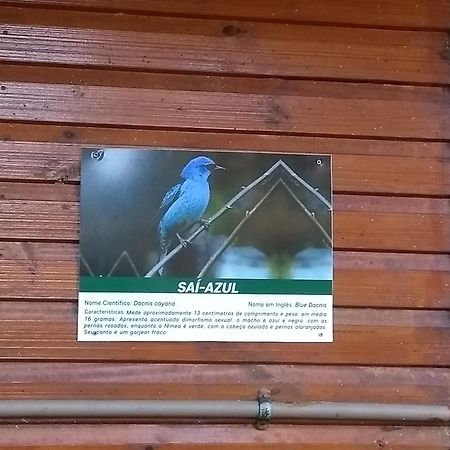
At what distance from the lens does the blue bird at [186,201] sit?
1.14m

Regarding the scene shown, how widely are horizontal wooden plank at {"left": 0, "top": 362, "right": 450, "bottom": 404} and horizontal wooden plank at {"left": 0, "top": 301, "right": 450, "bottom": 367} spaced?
0.04ft

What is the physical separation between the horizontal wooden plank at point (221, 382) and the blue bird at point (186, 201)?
0.62ft

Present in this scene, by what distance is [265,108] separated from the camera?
1.17 metres

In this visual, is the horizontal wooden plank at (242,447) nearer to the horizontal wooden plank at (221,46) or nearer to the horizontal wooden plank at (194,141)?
the horizontal wooden plank at (194,141)

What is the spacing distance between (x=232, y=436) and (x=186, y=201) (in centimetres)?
35

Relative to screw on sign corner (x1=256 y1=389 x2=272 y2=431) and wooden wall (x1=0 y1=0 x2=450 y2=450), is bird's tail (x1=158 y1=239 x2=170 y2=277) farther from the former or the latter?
screw on sign corner (x1=256 y1=389 x2=272 y2=431)

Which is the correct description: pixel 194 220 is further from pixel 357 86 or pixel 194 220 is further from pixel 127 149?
pixel 357 86

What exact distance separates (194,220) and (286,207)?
142 mm

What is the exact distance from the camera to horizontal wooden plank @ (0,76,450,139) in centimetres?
114

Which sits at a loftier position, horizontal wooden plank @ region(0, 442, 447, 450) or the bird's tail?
the bird's tail

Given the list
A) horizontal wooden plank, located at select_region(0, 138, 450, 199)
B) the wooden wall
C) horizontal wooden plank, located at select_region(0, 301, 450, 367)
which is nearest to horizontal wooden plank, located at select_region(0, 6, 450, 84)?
the wooden wall

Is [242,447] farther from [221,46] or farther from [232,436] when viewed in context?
[221,46]

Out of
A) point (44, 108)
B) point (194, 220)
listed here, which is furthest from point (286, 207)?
point (44, 108)

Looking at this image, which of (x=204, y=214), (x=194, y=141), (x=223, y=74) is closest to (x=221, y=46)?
(x=223, y=74)
